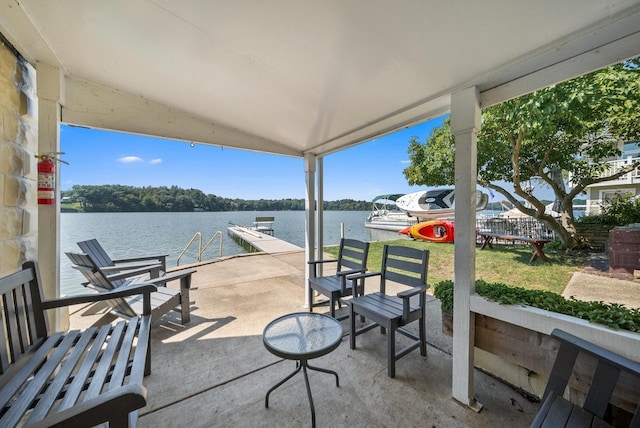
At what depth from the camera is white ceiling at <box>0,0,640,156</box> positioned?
110cm

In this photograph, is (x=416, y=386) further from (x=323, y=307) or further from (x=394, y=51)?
(x=394, y=51)

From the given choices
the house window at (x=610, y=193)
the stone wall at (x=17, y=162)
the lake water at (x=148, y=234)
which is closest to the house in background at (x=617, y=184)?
the house window at (x=610, y=193)

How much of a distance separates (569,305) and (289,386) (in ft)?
6.34

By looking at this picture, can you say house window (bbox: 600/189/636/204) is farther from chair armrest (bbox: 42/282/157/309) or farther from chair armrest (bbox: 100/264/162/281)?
chair armrest (bbox: 100/264/162/281)

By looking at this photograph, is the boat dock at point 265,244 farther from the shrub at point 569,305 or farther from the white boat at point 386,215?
the shrub at point 569,305

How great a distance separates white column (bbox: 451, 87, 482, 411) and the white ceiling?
14 centimetres

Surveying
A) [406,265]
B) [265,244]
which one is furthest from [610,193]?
[265,244]

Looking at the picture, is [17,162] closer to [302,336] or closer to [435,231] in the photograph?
[302,336]

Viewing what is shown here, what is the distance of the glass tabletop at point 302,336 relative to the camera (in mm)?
1541

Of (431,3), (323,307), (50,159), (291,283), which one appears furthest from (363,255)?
(50,159)

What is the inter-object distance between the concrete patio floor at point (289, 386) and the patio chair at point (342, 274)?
1.43 ft

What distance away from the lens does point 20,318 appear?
4.48ft

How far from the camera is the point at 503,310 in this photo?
61.2 inches

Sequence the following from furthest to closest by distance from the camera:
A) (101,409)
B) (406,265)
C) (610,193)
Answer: (406,265) < (610,193) < (101,409)
